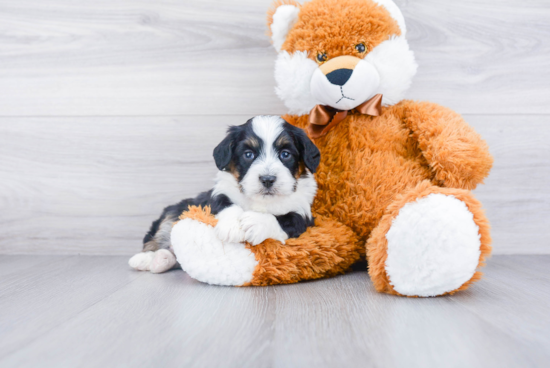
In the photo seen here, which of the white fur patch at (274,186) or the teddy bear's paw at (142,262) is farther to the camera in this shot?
the teddy bear's paw at (142,262)

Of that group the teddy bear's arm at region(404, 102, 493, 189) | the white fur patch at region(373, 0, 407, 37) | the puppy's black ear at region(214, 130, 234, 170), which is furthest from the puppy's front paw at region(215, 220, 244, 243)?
Answer: the white fur patch at region(373, 0, 407, 37)

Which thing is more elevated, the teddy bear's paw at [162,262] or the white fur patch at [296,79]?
the white fur patch at [296,79]

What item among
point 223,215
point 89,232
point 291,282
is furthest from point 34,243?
point 291,282

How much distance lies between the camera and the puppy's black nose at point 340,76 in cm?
142

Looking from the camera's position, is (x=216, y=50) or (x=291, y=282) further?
(x=216, y=50)

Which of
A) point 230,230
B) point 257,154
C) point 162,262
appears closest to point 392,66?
point 257,154

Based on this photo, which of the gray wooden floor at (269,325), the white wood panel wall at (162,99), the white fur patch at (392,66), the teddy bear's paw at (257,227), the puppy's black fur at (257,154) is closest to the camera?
the gray wooden floor at (269,325)

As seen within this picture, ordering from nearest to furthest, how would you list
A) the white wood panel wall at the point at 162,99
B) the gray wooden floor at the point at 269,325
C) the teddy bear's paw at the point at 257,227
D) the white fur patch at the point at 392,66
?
the gray wooden floor at the point at 269,325
the teddy bear's paw at the point at 257,227
the white fur patch at the point at 392,66
the white wood panel wall at the point at 162,99

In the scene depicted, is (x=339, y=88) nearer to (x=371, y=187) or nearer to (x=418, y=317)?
(x=371, y=187)

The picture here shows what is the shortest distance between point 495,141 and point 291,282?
1255mm

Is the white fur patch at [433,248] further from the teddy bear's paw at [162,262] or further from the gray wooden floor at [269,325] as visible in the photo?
the teddy bear's paw at [162,262]

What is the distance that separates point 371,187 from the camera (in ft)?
4.87

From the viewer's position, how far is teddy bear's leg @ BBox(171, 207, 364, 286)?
1308mm

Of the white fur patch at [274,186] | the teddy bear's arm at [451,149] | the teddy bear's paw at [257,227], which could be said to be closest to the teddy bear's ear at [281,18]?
the white fur patch at [274,186]
